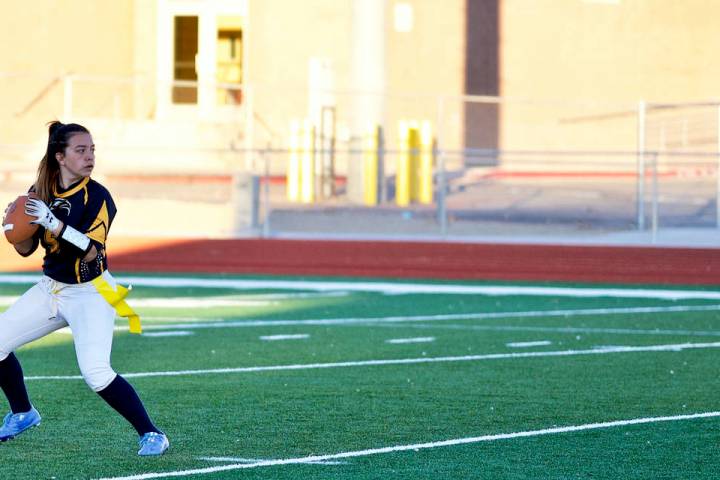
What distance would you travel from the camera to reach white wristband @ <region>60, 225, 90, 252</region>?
657 centimetres

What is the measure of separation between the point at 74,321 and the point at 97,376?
31 cm

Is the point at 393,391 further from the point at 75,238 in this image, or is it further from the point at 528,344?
the point at 75,238

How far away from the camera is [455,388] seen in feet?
31.2

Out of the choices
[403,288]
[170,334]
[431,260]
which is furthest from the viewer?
[431,260]

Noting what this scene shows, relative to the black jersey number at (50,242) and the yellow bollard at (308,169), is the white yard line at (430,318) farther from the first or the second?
the yellow bollard at (308,169)

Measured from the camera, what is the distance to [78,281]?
688 centimetres

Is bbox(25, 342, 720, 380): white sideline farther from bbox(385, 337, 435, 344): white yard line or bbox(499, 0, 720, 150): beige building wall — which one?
bbox(499, 0, 720, 150): beige building wall

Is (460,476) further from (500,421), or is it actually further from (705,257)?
(705,257)

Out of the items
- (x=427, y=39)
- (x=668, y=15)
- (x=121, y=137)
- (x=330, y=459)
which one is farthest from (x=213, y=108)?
(x=330, y=459)

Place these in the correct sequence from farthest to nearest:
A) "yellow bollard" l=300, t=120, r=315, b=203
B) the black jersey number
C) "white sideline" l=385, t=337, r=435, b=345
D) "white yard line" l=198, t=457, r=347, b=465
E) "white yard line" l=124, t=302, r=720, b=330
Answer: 1. "yellow bollard" l=300, t=120, r=315, b=203
2. "white yard line" l=124, t=302, r=720, b=330
3. "white sideline" l=385, t=337, r=435, b=345
4. "white yard line" l=198, t=457, r=347, b=465
5. the black jersey number

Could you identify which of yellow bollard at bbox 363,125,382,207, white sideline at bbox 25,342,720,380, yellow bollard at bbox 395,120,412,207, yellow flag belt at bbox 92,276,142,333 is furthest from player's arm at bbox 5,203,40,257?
yellow bollard at bbox 395,120,412,207

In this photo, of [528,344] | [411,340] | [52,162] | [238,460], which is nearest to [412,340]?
[411,340]

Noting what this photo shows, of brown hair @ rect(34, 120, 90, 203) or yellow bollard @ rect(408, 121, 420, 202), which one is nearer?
brown hair @ rect(34, 120, 90, 203)

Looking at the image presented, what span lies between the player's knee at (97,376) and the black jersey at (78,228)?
1.43 feet
